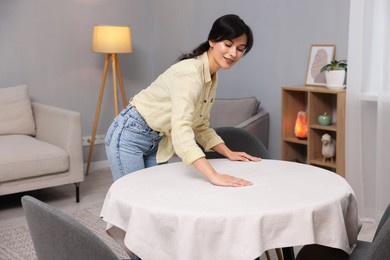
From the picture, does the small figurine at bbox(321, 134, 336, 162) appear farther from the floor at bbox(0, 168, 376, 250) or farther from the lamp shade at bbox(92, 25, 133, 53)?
the lamp shade at bbox(92, 25, 133, 53)

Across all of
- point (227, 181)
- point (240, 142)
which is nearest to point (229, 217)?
point (227, 181)

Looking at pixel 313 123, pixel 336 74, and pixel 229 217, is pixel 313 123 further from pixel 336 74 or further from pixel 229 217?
pixel 229 217

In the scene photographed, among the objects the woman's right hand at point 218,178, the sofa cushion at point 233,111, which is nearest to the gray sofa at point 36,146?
the sofa cushion at point 233,111

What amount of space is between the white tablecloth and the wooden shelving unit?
1.78 metres

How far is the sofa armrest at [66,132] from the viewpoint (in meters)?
4.19

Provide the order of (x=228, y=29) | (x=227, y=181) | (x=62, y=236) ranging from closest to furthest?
(x=62, y=236) → (x=227, y=181) → (x=228, y=29)

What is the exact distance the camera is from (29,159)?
158 inches

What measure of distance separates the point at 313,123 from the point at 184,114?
2.09 m

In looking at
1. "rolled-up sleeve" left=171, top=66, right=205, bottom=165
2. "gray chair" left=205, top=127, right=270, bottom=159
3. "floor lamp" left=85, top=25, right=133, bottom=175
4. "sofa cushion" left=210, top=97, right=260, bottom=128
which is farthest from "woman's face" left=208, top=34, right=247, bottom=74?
"floor lamp" left=85, top=25, right=133, bottom=175

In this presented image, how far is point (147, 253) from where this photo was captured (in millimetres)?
1729

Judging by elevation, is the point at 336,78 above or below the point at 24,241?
above

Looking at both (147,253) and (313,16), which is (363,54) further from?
(147,253)

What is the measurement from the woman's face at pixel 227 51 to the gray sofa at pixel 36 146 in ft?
7.32

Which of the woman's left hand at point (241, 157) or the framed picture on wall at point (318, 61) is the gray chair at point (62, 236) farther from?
the framed picture on wall at point (318, 61)
